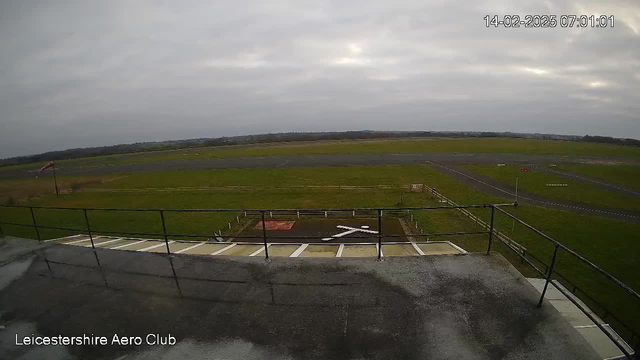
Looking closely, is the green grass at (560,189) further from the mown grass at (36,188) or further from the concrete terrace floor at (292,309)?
the mown grass at (36,188)

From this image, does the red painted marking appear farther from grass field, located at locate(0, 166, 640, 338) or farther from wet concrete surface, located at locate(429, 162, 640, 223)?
wet concrete surface, located at locate(429, 162, 640, 223)

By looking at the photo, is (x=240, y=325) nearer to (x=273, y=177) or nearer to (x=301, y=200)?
(x=301, y=200)

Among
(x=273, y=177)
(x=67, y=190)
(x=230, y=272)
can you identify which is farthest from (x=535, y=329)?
(x=67, y=190)

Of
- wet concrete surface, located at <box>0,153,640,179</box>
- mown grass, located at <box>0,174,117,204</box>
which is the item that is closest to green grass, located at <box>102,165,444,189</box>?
mown grass, located at <box>0,174,117,204</box>

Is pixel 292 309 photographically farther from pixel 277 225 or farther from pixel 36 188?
pixel 36 188

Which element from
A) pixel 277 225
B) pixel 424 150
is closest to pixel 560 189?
pixel 277 225
